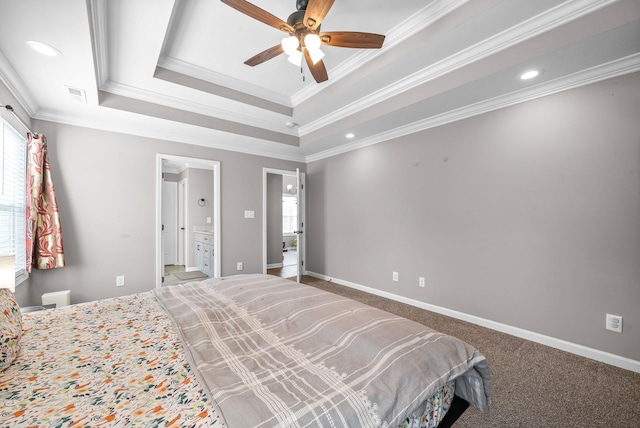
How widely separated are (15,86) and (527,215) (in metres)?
4.84

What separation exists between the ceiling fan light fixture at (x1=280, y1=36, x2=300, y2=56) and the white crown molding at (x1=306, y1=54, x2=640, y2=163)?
6.60ft

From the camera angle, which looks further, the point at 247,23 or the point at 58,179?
the point at 58,179

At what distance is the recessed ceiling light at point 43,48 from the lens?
1784 millimetres

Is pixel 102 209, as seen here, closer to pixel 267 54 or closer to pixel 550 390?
pixel 267 54

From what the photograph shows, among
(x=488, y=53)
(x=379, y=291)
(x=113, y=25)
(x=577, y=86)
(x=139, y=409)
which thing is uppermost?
(x=113, y=25)

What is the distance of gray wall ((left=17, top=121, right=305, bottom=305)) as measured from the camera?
3.03m

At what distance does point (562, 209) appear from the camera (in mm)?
2352

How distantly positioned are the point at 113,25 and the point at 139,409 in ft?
8.38

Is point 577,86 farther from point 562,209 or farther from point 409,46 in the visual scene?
point 409,46

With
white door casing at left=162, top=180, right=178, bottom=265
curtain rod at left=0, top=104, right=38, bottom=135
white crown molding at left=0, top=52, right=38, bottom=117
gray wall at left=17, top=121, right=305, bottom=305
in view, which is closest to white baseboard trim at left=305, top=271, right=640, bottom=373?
gray wall at left=17, top=121, right=305, bottom=305

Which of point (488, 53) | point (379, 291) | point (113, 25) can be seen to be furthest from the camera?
point (379, 291)

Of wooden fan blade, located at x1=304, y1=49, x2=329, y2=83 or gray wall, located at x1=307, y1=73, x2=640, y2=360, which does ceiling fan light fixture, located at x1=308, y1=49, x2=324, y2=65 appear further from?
gray wall, located at x1=307, y1=73, x2=640, y2=360

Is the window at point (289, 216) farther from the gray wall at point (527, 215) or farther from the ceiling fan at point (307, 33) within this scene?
the ceiling fan at point (307, 33)

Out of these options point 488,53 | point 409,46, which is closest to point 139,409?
point 409,46
